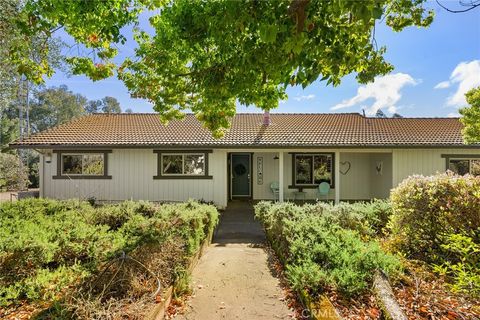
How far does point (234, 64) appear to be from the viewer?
4.53 metres

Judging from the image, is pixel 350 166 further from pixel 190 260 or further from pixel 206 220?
pixel 190 260

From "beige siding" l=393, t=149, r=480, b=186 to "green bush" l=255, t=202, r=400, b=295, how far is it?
6.39 metres

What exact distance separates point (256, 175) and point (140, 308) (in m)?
11.7

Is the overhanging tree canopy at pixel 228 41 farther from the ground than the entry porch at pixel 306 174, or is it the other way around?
the overhanging tree canopy at pixel 228 41

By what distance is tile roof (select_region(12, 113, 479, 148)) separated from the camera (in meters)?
12.2

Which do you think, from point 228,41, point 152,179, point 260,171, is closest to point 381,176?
point 260,171

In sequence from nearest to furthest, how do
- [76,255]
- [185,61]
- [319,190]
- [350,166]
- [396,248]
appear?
[76,255], [396,248], [185,61], [319,190], [350,166]

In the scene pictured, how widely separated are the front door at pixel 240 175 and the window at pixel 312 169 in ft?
8.15

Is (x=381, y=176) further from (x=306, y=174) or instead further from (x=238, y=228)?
(x=238, y=228)

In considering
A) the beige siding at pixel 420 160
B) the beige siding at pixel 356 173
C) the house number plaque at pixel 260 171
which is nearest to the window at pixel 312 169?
the beige siding at pixel 356 173

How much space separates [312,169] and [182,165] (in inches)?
258

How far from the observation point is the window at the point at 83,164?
41.1ft

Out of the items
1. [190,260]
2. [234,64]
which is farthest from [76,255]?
[234,64]

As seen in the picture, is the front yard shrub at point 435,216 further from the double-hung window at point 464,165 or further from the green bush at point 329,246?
the double-hung window at point 464,165
